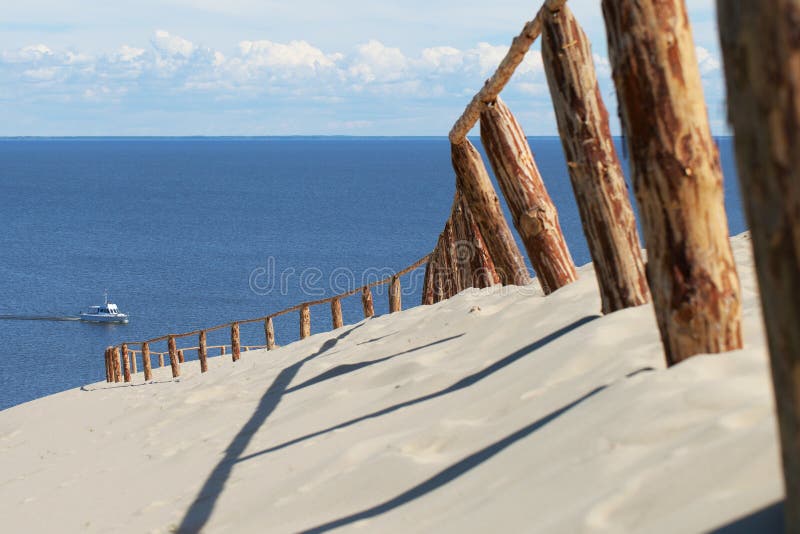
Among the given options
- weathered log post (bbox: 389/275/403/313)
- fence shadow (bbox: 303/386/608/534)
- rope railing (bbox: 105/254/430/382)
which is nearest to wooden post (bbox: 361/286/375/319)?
rope railing (bbox: 105/254/430/382)

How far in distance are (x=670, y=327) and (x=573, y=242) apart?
73.8 metres

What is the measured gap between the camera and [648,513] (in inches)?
94.0

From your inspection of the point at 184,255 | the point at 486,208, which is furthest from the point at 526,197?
the point at 184,255

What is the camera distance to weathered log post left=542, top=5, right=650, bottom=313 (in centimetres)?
481

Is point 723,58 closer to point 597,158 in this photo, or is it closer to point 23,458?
point 597,158

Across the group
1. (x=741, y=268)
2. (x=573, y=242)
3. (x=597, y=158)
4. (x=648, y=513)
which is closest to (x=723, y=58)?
(x=648, y=513)

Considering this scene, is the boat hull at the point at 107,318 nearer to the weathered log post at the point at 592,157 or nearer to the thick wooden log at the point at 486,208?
the thick wooden log at the point at 486,208

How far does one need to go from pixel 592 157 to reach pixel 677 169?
148 centimetres

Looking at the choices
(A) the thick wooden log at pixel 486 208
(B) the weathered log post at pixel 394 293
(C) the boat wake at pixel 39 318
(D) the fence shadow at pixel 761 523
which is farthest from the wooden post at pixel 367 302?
(C) the boat wake at pixel 39 318

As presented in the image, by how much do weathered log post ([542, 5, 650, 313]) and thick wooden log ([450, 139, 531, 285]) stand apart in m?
2.35

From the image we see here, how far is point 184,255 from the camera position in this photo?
254ft

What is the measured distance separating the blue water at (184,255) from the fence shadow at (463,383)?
39.3 m

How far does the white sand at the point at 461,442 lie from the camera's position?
8.48 ft

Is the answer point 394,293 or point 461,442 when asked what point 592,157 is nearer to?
point 461,442
